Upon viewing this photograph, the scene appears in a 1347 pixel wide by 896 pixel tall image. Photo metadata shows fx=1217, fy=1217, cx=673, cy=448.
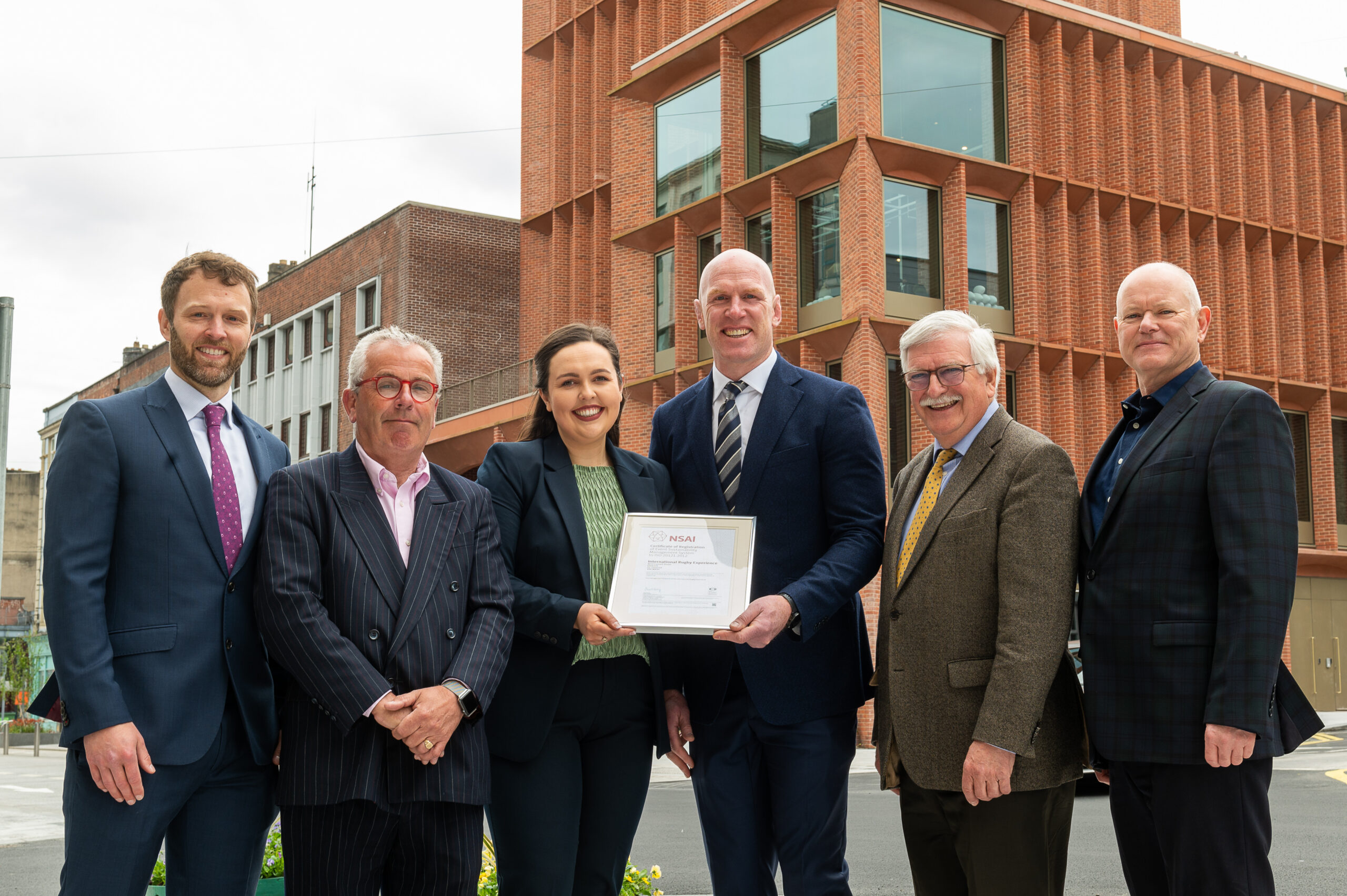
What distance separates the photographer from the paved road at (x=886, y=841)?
8062 mm

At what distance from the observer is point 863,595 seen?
1983 cm

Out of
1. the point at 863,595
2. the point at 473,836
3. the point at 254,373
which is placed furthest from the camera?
the point at 254,373

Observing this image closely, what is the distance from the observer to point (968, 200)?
2336cm

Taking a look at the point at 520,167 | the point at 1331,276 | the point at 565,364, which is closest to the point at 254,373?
the point at 520,167

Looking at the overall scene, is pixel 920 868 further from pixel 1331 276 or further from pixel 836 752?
pixel 1331 276

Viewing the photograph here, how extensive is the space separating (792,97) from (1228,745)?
70.6 ft

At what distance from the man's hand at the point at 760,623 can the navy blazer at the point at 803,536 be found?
14 centimetres

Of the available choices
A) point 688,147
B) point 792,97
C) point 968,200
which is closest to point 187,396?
point 792,97

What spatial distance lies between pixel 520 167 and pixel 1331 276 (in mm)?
20446

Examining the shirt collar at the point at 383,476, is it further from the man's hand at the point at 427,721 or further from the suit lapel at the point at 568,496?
the man's hand at the point at 427,721

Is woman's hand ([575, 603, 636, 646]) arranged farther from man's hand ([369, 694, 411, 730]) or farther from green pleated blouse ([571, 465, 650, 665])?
man's hand ([369, 694, 411, 730])

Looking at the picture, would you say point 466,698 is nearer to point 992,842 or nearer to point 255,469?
point 255,469

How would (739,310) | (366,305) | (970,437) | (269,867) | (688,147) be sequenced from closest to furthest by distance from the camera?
1. (970,437)
2. (739,310)
3. (269,867)
4. (688,147)
5. (366,305)

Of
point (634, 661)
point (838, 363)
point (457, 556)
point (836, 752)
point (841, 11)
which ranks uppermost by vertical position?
point (841, 11)
